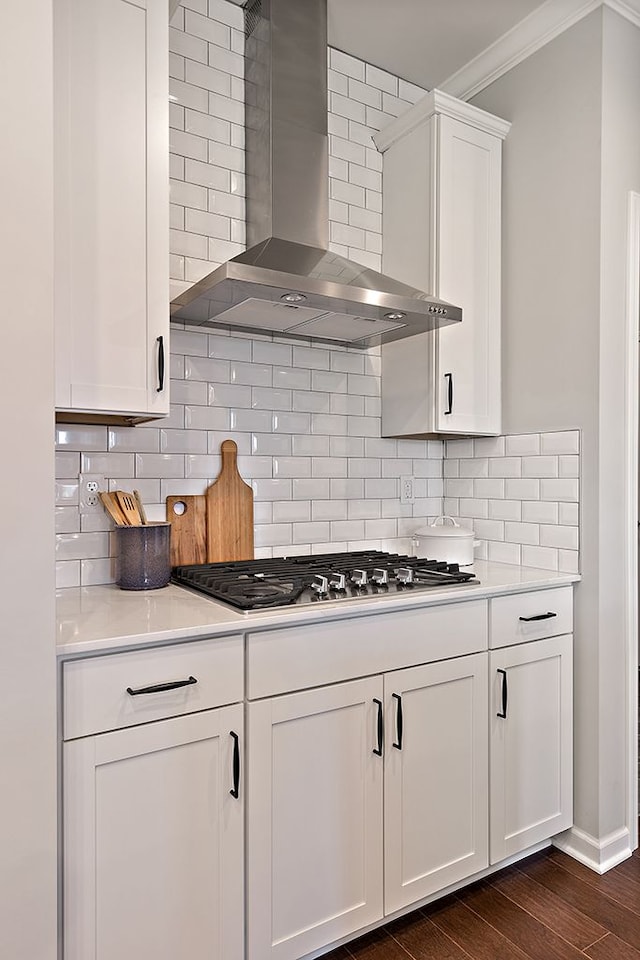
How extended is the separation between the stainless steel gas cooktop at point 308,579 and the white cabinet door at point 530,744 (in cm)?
37

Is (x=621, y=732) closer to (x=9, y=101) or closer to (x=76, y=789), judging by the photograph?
(x=76, y=789)

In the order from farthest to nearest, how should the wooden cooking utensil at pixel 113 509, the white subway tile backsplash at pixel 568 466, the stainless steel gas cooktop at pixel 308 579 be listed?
the white subway tile backsplash at pixel 568 466, the wooden cooking utensil at pixel 113 509, the stainless steel gas cooktop at pixel 308 579

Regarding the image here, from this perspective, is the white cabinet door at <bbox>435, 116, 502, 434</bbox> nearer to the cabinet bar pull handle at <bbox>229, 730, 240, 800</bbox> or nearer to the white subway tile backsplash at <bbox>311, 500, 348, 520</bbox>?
the white subway tile backsplash at <bbox>311, 500, 348, 520</bbox>

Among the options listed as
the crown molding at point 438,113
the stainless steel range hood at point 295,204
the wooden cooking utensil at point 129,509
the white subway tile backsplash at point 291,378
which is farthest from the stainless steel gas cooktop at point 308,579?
the crown molding at point 438,113


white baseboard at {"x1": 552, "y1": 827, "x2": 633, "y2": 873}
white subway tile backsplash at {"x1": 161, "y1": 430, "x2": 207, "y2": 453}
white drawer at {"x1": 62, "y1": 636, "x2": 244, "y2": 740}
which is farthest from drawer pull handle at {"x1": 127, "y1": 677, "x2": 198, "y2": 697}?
white baseboard at {"x1": 552, "y1": 827, "x2": 633, "y2": 873}

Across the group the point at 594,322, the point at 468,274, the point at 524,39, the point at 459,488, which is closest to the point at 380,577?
the point at 459,488

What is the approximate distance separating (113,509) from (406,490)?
131 centimetres

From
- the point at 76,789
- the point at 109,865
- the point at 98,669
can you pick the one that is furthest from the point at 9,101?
the point at 109,865

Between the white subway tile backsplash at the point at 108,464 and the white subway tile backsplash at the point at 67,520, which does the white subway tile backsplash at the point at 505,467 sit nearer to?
the white subway tile backsplash at the point at 108,464

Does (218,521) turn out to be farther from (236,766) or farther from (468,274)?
(468,274)

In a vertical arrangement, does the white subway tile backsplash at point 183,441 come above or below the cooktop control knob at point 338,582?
above

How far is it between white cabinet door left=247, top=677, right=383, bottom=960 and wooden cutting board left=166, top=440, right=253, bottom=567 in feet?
2.42

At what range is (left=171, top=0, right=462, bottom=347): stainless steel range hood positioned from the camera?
203 centimetres

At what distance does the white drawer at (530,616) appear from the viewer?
209 centimetres
